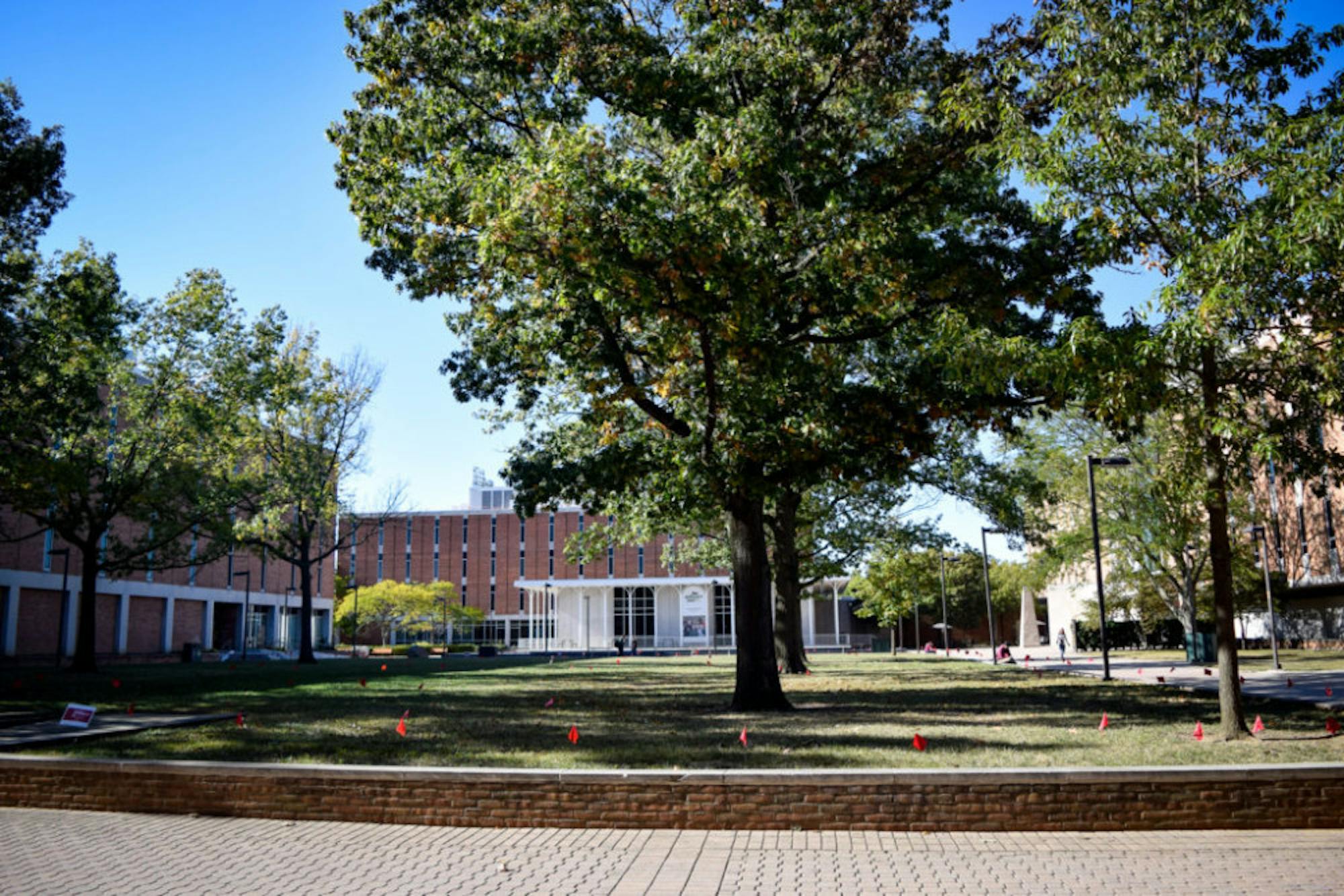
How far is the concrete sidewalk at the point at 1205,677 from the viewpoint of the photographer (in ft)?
62.2

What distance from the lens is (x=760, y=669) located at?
1778cm

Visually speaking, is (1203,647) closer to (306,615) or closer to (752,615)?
(752,615)

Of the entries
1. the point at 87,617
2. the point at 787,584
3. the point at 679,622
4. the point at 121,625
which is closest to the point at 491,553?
the point at 679,622

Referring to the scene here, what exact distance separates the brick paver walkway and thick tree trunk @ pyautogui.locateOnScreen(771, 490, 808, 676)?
17147 millimetres

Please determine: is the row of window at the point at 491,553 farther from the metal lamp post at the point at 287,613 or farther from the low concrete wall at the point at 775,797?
the low concrete wall at the point at 775,797

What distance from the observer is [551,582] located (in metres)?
82.2

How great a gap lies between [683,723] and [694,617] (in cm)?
6697

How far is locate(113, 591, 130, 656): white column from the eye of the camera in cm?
5625

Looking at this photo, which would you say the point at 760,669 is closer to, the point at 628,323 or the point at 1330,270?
the point at 628,323

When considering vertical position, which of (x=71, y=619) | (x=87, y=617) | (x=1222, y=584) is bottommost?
(x=71, y=619)

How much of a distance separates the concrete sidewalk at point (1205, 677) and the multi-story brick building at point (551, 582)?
142ft

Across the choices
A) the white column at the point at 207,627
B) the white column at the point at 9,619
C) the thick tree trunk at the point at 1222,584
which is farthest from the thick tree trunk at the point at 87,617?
the white column at the point at 207,627

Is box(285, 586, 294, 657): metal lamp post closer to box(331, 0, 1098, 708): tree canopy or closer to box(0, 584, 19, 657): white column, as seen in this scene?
box(0, 584, 19, 657): white column

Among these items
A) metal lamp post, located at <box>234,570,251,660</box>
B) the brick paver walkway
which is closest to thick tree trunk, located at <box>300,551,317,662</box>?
metal lamp post, located at <box>234,570,251,660</box>
